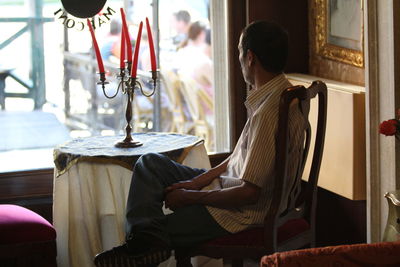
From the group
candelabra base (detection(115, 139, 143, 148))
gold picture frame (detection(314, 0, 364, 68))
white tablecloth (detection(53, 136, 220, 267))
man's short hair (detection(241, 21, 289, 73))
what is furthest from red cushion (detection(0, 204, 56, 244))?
gold picture frame (detection(314, 0, 364, 68))

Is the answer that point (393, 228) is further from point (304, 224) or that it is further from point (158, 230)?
point (158, 230)

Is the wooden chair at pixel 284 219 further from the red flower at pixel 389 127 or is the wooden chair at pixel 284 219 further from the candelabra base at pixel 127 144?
the candelabra base at pixel 127 144

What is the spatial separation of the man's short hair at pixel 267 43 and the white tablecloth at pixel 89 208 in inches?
30.4

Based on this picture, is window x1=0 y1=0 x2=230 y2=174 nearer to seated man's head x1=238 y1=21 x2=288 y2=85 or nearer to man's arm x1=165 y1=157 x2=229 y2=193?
man's arm x1=165 y1=157 x2=229 y2=193

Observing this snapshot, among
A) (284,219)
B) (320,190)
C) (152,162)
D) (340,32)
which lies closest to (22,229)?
(152,162)

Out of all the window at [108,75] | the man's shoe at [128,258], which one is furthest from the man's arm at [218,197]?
the window at [108,75]

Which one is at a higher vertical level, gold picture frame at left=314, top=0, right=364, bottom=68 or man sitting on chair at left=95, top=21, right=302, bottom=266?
gold picture frame at left=314, top=0, right=364, bottom=68

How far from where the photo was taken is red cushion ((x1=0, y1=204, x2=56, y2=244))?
10.2 feet

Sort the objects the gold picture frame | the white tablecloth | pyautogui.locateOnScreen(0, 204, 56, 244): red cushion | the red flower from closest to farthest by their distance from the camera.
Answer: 1. the red flower
2. pyautogui.locateOnScreen(0, 204, 56, 244): red cushion
3. the white tablecloth
4. the gold picture frame

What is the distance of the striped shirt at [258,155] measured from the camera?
2582mm

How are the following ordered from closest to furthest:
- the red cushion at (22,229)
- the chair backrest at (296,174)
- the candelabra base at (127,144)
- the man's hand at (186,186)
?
the chair backrest at (296,174) → the man's hand at (186,186) → the red cushion at (22,229) → the candelabra base at (127,144)

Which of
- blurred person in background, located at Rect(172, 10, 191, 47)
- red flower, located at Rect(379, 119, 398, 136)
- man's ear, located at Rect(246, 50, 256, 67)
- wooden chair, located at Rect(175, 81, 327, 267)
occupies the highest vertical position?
blurred person in background, located at Rect(172, 10, 191, 47)

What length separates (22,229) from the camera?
313 centimetres

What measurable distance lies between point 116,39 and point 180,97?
48 cm
